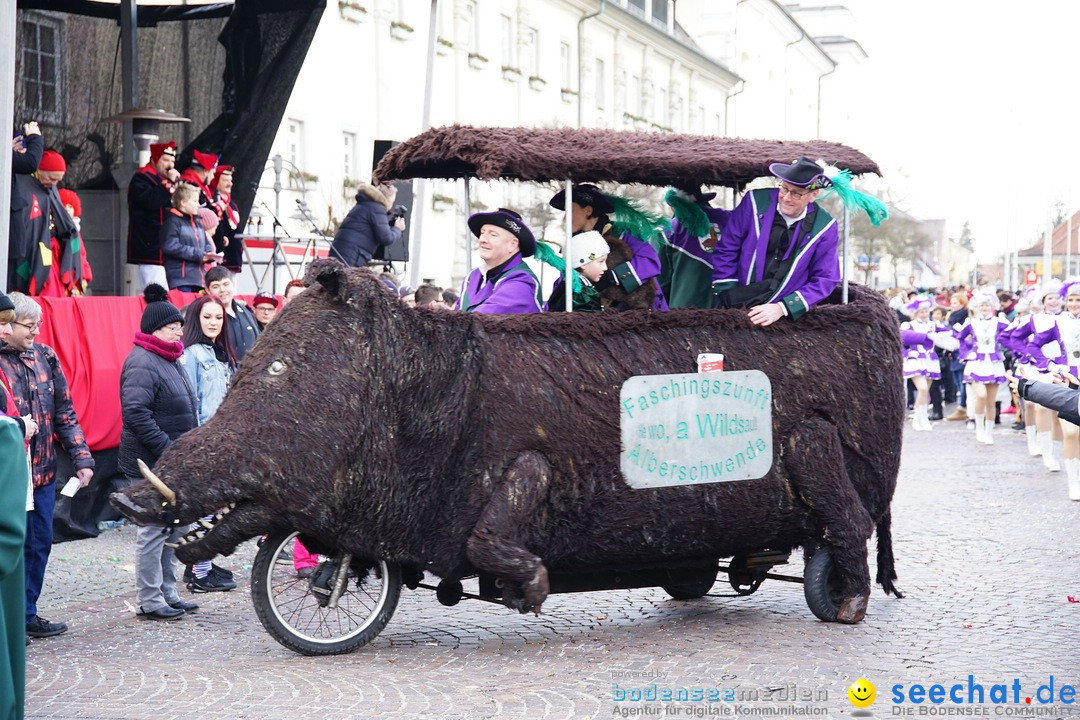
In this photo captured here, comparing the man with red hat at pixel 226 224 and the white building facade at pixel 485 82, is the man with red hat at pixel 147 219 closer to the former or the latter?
the man with red hat at pixel 226 224

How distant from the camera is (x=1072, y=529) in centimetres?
1154

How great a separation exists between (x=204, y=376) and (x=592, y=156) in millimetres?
3745

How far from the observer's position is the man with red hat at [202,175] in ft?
45.7

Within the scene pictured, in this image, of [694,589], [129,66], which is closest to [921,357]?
[129,66]

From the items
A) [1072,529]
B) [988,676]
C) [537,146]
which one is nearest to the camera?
[988,676]

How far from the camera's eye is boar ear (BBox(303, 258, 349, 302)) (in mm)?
6949

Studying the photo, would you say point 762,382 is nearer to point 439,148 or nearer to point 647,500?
point 647,500

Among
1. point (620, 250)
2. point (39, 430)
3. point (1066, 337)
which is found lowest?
point (39, 430)

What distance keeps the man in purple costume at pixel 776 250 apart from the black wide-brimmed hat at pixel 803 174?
0.05m

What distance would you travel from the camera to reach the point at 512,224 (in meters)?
7.57

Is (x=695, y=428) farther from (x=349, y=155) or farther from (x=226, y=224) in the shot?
Answer: (x=349, y=155)

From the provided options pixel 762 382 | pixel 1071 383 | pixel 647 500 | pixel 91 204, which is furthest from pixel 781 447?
pixel 91 204

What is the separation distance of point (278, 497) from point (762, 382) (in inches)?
103

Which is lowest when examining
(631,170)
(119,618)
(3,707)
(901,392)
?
(119,618)
